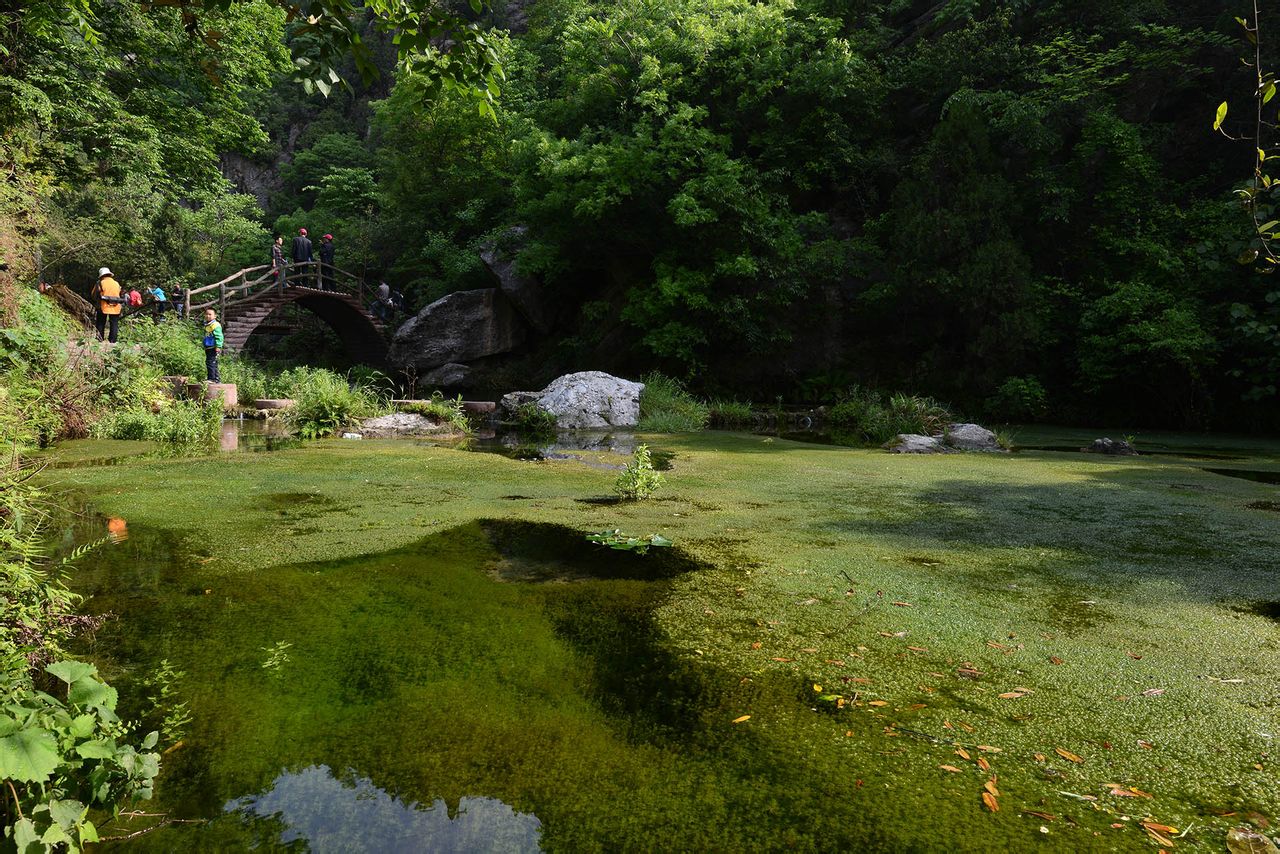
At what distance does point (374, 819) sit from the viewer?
137cm

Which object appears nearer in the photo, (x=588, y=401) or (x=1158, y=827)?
(x=1158, y=827)

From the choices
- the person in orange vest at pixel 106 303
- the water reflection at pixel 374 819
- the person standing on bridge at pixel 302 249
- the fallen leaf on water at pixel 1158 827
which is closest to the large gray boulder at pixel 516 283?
the person standing on bridge at pixel 302 249

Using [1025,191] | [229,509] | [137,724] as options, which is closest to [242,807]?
[137,724]

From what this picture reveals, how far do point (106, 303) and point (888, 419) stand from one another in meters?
12.0

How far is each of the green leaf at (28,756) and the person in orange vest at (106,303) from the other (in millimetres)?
11787

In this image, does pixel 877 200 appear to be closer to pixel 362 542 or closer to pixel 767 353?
pixel 767 353

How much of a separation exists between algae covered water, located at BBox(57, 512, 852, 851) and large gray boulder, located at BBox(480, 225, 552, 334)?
51.6ft

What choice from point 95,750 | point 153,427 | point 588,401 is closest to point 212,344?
point 153,427

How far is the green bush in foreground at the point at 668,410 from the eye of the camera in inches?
462

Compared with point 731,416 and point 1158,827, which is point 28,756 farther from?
point 731,416

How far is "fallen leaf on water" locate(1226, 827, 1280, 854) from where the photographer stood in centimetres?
131

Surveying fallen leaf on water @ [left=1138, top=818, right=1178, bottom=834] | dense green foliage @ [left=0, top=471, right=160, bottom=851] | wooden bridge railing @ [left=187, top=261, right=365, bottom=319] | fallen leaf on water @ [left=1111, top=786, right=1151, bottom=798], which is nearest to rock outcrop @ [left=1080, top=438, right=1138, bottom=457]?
fallen leaf on water @ [left=1111, top=786, right=1151, bottom=798]

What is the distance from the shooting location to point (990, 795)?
1.48 metres

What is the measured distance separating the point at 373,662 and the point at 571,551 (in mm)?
1429
